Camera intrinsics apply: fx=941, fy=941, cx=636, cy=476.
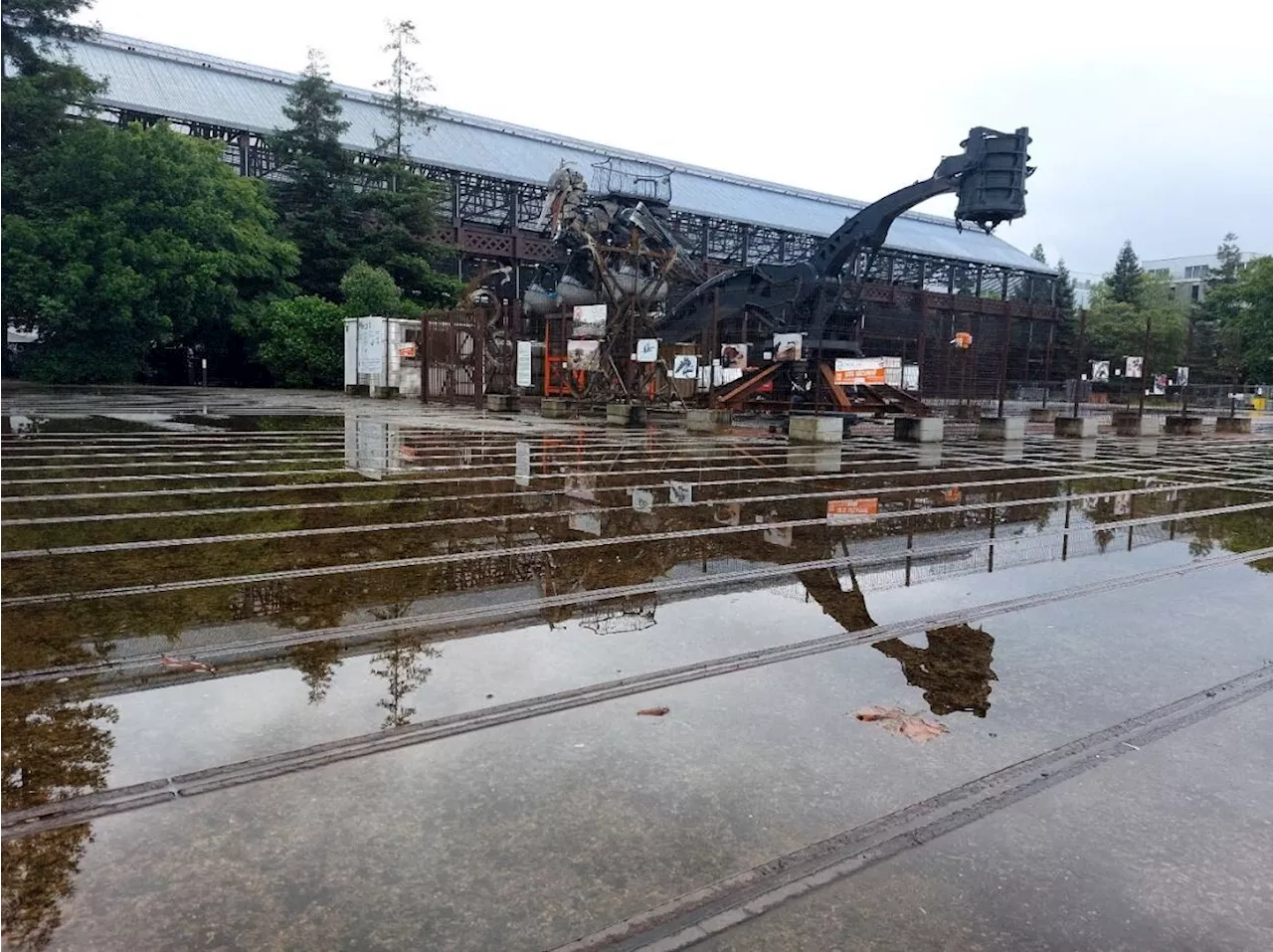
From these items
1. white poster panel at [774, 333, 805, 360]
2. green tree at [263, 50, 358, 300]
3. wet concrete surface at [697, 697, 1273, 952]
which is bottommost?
wet concrete surface at [697, 697, 1273, 952]

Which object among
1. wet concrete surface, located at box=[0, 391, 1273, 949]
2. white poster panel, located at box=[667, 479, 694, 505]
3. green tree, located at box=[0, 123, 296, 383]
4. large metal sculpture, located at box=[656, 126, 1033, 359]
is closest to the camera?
wet concrete surface, located at box=[0, 391, 1273, 949]

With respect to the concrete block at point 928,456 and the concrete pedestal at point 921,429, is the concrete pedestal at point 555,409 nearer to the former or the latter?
the concrete pedestal at point 921,429

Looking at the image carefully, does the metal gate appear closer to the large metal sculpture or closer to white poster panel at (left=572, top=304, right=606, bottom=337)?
white poster panel at (left=572, top=304, right=606, bottom=337)

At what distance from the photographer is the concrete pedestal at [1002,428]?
65.7 feet

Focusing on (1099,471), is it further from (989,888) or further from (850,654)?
(989,888)

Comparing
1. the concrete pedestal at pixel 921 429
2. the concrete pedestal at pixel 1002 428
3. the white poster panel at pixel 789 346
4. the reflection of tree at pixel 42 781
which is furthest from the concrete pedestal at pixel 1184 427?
the reflection of tree at pixel 42 781

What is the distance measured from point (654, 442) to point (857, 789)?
44.5 feet

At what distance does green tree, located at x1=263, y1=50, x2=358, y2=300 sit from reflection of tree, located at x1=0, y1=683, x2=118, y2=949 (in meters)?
40.7

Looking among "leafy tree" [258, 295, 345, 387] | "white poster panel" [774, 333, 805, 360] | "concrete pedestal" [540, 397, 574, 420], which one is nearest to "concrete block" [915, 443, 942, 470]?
Result: "white poster panel" [774, 333, 805, 360]

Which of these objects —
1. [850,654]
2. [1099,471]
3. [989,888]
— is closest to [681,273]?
[1099,471]

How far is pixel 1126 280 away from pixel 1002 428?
259ft

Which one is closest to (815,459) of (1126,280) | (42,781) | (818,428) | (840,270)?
(818,428)

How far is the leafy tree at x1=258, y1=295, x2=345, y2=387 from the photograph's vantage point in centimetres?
3753

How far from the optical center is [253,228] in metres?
37.5
